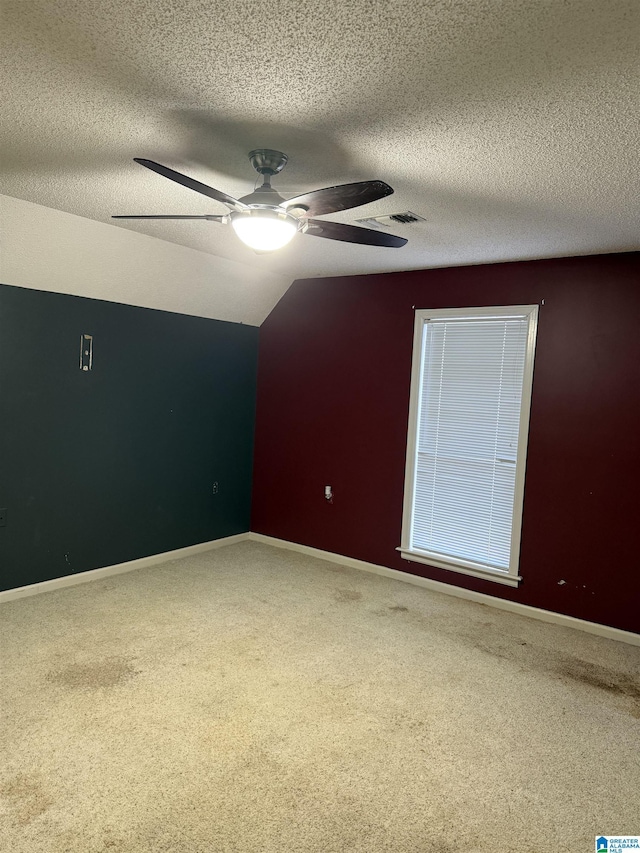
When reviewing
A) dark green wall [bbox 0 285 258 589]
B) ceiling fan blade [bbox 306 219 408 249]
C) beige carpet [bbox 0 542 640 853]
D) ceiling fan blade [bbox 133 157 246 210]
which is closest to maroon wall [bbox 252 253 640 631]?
dark green wall [bbox 0 285 258 589]

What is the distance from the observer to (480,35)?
155 cm

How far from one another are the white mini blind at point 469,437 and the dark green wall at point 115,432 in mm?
1776

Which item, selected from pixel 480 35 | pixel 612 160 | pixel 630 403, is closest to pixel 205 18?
pixel 480 35

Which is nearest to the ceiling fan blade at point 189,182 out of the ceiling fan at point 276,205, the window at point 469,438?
the ceiling fan at point 276,205

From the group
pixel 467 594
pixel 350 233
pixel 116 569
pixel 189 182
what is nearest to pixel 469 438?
pixel 467 594

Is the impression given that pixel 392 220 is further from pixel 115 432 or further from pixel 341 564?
pixel 341 564

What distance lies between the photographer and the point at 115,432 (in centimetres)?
452

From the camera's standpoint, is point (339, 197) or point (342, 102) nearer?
point (342, 102)

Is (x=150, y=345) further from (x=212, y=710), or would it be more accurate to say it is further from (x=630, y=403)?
(x=630, y=403)

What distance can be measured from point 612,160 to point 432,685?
254cm

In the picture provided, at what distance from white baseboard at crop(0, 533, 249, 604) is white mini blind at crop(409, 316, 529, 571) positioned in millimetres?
1783

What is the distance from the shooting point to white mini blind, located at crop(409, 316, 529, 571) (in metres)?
4.23

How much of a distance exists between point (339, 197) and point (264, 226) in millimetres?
328

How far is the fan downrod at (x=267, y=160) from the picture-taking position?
2371 mm
